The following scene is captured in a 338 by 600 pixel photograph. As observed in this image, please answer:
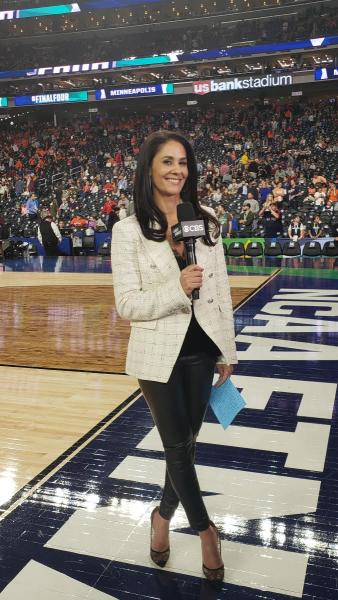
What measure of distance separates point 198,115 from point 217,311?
27.0 m

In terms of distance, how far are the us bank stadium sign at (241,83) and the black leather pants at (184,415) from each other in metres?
24.4

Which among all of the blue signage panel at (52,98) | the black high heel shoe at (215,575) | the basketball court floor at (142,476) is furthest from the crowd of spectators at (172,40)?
the black high heel shoe at (215,575)

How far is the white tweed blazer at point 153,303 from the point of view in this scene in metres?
1.88

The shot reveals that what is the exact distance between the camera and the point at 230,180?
807 inches

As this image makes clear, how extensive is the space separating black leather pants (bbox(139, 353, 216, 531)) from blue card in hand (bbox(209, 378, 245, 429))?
200 mm

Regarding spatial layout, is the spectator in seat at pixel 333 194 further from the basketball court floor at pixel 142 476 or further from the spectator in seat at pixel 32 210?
the basketball court floor at pixel 142 476

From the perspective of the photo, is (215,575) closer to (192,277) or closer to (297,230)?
(192,277)

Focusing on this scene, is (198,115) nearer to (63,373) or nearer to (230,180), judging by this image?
(230,180)

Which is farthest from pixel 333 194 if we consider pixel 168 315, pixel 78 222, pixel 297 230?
pixel 168 315

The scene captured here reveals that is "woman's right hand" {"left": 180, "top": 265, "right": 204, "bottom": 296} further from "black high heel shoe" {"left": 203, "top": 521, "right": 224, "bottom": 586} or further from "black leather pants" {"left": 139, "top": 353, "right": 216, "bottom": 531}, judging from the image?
"black high heel shoe" {"left": 203, "top": 521, "right": 224, "bottom": 586}

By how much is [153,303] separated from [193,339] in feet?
0.71

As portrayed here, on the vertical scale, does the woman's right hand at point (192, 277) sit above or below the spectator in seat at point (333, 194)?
below

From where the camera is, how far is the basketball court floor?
2180mm

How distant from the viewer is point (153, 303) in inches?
73.0
